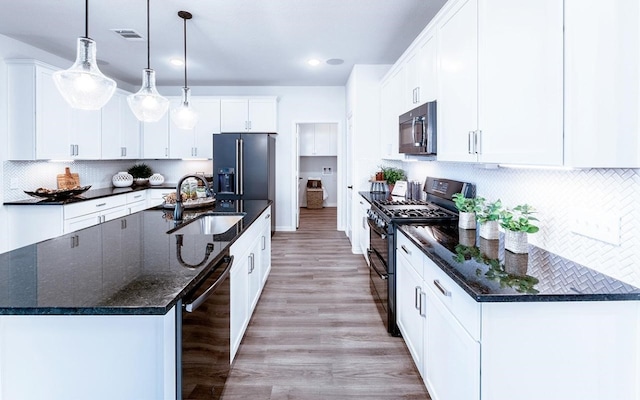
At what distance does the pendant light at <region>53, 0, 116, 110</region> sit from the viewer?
1.93 metres

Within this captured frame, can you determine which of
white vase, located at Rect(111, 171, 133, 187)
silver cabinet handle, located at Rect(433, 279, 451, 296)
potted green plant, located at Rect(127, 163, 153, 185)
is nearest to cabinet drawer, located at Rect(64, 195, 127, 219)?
white vase, located at Rect(111, 171, 133, 187)

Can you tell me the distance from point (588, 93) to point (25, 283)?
197 centimetres

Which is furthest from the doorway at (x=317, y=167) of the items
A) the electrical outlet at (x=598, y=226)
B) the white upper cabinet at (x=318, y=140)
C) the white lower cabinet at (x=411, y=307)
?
the electrical outlet at (x=598, y=226)

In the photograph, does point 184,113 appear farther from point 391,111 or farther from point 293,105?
point 293,105

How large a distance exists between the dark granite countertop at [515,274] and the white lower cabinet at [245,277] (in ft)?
3.70

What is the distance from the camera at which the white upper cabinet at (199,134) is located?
19.9ft

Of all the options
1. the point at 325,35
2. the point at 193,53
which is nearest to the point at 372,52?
the point at 325,35

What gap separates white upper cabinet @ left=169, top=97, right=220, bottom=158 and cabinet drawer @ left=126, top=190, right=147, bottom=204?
2.74 ft

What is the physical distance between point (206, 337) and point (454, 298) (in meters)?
1.08

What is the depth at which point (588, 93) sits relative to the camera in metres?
Answer: 1.15

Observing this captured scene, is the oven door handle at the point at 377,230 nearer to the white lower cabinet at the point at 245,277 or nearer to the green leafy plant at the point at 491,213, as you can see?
the green leafy plant at the point at 491,213

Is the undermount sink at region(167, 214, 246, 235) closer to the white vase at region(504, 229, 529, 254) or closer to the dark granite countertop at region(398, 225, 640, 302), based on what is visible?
the dark granite countertop at region(398, 225, 640, 302)

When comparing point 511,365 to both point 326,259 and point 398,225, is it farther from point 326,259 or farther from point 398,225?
point 326,259

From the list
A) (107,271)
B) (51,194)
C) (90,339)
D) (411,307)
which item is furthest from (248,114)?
(90,339)
